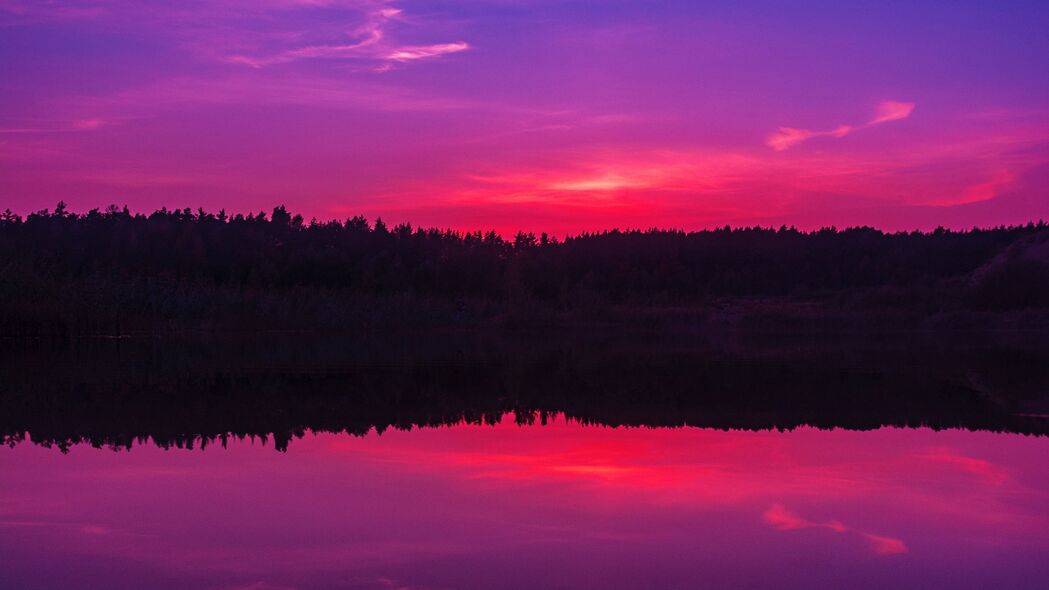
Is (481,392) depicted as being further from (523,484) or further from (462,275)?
(462,275)

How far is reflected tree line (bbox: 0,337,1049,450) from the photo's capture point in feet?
36.6

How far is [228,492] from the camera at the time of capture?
7367mm

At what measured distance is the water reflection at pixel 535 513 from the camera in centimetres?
528

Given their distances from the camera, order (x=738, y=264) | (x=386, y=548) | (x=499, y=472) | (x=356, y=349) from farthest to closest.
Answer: (x=738, y=264) → (x=356, y=349) → (x=499, y=472) → (x=386, y=548)

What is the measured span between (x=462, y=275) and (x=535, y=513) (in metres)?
54.2

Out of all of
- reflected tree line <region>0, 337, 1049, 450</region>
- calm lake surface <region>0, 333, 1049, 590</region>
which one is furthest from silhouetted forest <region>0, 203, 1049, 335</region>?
calm lake surface <region>0, 333, 1049, 590</region>

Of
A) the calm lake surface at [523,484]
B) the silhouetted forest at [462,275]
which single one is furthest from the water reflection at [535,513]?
the silhouetted forest at [462,275]

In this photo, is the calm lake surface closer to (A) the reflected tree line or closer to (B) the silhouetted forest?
(A) the reflected tree line

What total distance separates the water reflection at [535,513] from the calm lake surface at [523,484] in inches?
0.9

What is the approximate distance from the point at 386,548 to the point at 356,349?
21.4 m

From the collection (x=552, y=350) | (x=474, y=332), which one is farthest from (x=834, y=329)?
(x=552, y=350)

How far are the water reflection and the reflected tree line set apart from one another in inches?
50.6

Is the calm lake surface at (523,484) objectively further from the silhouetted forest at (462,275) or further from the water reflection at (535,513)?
the silhouetted forest at (462,275)

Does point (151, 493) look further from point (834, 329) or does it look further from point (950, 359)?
point (834, 329)
